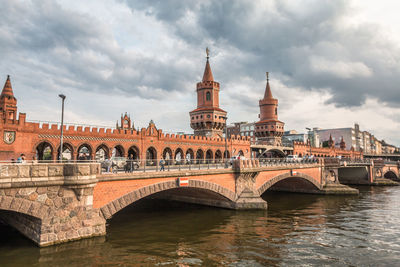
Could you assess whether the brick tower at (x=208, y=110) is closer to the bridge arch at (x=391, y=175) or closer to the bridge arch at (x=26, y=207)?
the bridge arch at (x=26, y=207)

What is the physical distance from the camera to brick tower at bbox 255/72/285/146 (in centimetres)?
6856

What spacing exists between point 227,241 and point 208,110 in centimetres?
3807

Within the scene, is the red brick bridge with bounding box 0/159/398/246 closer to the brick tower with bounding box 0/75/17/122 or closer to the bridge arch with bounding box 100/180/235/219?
the bridge arch with bounding box 100/180/235/219

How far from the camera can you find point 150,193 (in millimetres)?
19406

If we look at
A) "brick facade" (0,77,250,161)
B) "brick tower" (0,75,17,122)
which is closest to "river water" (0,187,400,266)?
"brick facade" (0,77,250,161)

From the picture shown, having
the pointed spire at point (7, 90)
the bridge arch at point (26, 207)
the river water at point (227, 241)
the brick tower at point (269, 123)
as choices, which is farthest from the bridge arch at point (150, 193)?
the brick tower at point (269, 123)

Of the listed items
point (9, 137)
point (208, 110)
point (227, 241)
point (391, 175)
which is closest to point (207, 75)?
point (208, 110)

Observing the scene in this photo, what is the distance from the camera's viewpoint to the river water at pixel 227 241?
13633 millimetres

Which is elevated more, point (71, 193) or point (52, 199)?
point (71, 193)

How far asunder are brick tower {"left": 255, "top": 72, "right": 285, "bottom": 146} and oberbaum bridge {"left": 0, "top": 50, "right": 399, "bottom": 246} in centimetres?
423

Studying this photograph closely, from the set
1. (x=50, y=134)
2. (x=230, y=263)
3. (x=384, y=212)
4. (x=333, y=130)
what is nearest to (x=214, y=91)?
(x=50, y=134)

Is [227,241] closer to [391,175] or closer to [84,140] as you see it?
[84,140]

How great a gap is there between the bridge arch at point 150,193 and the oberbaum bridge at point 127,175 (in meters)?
0.06

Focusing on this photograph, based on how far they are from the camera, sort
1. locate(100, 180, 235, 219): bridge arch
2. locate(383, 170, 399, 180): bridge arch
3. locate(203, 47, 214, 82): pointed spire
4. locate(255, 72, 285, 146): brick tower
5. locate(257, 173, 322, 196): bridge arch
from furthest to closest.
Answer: locate(383, 170, 399, 180): bridge arch
locate(255, 72, 285, 146): brick tower
locate(203, 47, 214, 82): pointed spire
locate(257, 173, 322, 196): bridge arch
locate(100, 180, 235, 219): bridge arch
